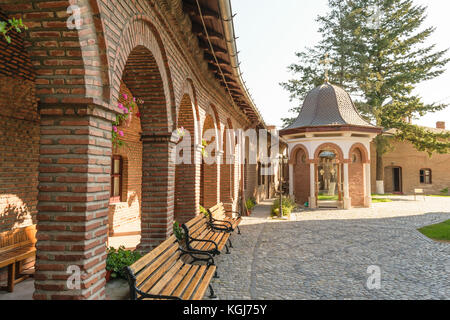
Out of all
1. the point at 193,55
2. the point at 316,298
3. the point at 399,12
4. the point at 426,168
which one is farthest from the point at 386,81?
the point at 316,298

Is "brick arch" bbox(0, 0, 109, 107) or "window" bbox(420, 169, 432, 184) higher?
"brick arch" bbox(0, 0, 109, 107)

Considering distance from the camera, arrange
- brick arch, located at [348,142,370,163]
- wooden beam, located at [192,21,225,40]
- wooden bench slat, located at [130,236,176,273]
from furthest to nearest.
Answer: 1. brick arch, located at [348,142,370,163]
2. wooden beam, located at [192,21,225,40]
3. wooden bench slat, located at [130,236,176,273]

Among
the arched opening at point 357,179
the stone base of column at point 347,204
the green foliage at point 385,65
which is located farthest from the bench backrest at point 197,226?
the green foliage at point 385,65

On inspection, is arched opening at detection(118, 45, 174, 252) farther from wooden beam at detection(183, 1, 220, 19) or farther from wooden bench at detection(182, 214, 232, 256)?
wooden beam at detection(183, 1, 220, 19)

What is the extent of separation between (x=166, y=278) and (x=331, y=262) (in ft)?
12.1

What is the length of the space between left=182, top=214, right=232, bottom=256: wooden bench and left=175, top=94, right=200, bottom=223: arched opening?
45cm

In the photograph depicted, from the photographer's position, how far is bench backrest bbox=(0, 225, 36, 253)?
4.42 metres

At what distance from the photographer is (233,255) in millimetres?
6219

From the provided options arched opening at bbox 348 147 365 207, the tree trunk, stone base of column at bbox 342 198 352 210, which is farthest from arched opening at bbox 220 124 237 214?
the tree trunk

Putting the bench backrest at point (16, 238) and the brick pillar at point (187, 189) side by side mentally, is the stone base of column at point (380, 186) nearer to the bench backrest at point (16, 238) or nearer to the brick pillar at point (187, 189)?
the brick pillar at point (187, 189)

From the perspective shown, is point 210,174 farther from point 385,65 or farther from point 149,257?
point 385,65

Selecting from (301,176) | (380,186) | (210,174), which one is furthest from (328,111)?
(380,186)

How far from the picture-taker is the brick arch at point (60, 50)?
2.45 m

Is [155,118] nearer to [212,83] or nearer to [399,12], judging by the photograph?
[212,83]
